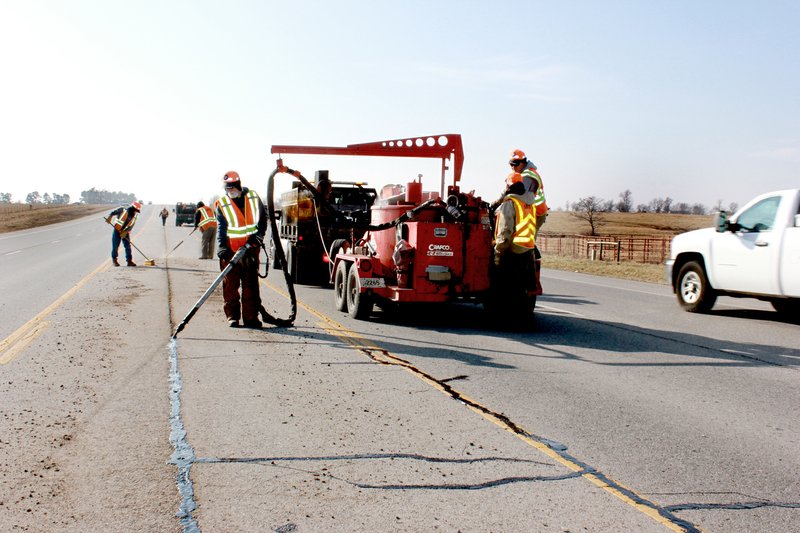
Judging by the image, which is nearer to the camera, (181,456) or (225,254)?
(181,456)

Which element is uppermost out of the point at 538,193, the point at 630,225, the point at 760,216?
the point at 538,193

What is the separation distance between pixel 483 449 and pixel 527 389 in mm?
2003

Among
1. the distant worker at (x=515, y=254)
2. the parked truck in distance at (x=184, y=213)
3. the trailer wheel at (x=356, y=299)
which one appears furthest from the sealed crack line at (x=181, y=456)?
the parked truck in distance at (x=184, y=213)

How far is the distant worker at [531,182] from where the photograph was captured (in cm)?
1066

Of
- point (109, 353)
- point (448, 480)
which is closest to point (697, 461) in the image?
point (448, 480)

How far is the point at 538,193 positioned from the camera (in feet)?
36.0

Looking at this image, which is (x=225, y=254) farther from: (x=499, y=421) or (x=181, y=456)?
(x=181, y=456)

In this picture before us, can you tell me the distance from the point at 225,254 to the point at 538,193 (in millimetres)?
4663

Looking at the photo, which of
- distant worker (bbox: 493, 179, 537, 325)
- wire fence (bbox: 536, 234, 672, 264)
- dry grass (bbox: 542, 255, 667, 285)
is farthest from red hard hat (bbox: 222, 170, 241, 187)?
wire fence (bbox: 536, 234, 672, 264)

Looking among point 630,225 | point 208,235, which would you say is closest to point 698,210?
point 630,225

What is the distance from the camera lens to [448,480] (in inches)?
180

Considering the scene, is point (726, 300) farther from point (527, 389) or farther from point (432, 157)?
point (527, 389)

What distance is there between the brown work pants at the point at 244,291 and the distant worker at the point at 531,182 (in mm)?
4057

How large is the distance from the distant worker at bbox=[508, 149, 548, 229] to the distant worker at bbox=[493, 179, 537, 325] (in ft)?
0.37
